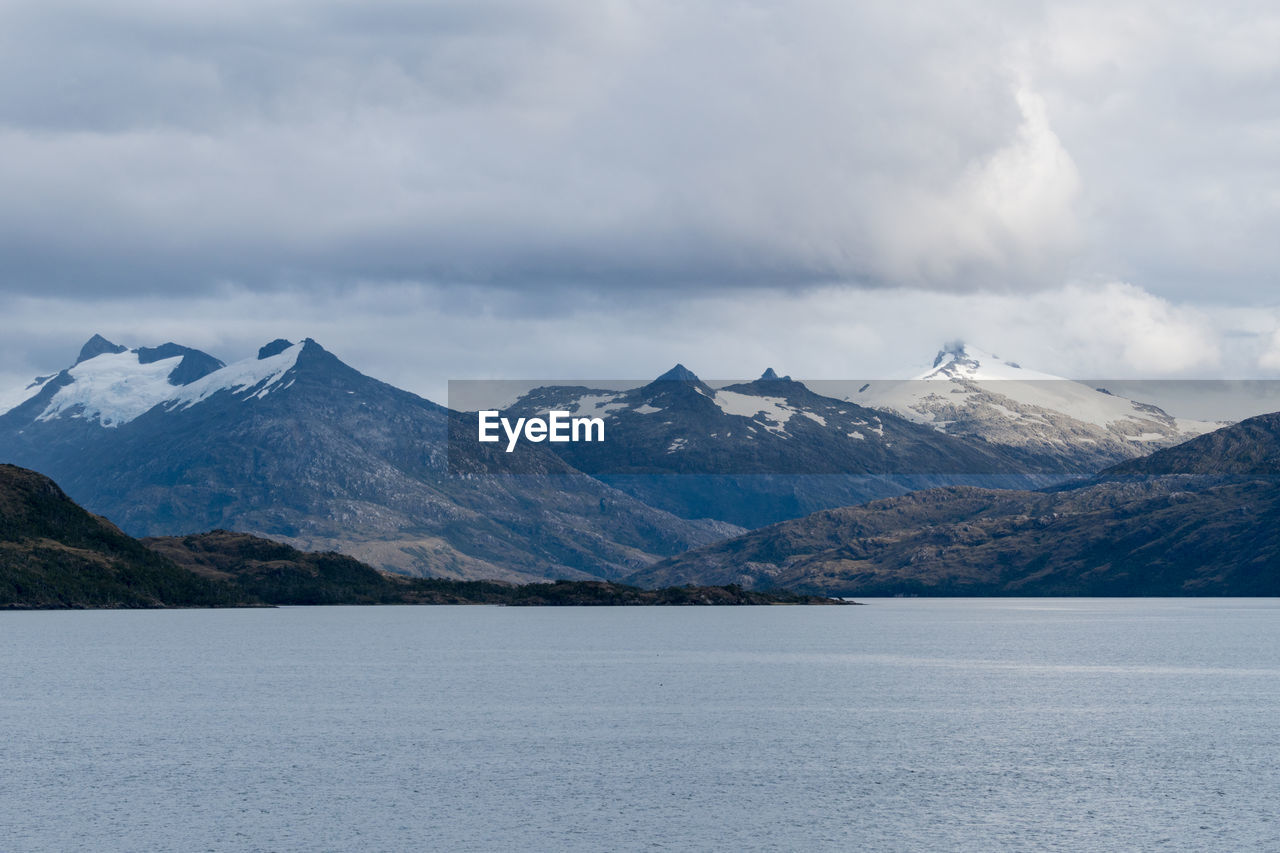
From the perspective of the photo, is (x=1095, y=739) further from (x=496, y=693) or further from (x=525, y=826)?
(x=496, y=693)

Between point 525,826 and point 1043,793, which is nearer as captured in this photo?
point 525,826

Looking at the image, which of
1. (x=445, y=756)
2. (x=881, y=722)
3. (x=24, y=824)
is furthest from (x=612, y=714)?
(x=24, y=824)

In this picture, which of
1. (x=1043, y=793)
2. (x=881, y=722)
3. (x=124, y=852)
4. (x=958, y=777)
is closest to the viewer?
(x=124, y=852)

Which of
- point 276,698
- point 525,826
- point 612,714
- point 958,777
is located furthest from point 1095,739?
point 276,698

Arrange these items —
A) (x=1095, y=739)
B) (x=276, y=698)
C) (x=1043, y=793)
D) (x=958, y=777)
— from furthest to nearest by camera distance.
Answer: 1. (x=276, y=698)
2. (x=1095, y=739)
3. (x=958, y=777)
4. (x=1043, y=793)

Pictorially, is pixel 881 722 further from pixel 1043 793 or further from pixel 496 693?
pixel 496 693

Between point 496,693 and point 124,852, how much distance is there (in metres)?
104

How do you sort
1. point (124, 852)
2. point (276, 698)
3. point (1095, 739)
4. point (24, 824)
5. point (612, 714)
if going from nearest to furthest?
point (124, 852), point (24, 824), point (1095, 739), point (612, 714), point (276, 698)

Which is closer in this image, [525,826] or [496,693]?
[525,826]

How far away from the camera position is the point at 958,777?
10519 centimetres

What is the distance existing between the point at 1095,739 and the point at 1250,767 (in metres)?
18.9

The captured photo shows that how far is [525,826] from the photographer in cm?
8612

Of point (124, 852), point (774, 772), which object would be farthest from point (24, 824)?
point (774, 772)

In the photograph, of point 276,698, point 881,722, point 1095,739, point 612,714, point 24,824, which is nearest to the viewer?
point 24,824
